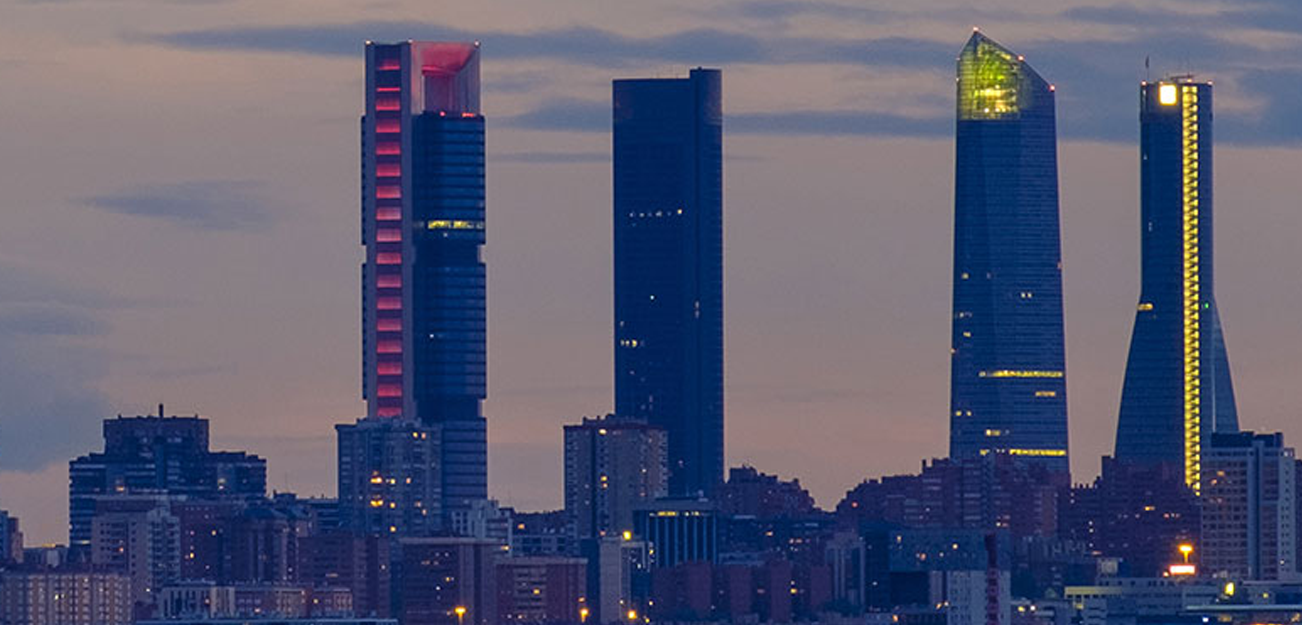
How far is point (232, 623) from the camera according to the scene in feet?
615

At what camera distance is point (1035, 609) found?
19762cm

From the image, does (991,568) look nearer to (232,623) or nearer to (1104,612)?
(1104,612)

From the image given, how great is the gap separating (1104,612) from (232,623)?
109ft

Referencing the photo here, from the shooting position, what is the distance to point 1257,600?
195m

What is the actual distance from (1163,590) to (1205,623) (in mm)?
10158

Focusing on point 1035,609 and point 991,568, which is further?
point 1035,609

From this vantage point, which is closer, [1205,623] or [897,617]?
[1205,623]

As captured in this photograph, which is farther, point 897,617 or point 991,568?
point 897,617

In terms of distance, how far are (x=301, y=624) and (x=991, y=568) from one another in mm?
25369

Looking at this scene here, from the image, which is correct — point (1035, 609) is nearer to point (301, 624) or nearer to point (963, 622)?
point (963, 622)

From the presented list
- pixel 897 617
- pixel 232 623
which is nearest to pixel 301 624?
pixel 232 623

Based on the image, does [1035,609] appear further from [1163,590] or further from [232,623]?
[232,623]

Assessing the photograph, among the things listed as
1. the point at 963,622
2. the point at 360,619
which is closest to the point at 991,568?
the point at 963,622

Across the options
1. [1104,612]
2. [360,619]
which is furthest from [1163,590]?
[360,619]
